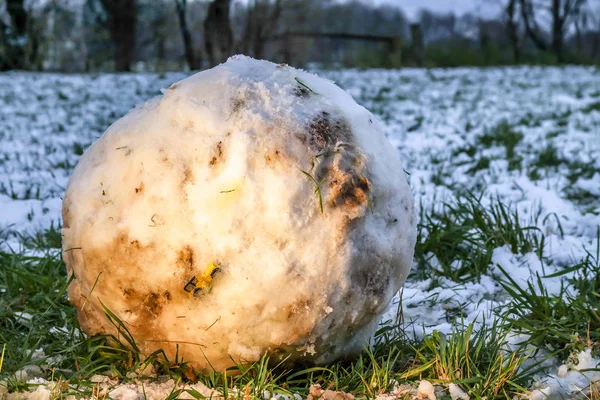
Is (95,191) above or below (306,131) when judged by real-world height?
below

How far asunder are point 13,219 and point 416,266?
2.05m

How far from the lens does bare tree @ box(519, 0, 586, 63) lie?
24516 millimetres

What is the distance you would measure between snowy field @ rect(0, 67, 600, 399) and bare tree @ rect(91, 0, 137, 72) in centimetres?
584

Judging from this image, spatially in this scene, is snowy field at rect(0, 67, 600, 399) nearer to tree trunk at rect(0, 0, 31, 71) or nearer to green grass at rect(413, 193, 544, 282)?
green grass at rect(413, 193, 544, 282)

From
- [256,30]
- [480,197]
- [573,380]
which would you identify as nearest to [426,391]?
[573,380]

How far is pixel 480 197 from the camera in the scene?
119 inches

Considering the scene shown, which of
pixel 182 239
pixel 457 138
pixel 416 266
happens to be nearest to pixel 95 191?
pixel 182 239

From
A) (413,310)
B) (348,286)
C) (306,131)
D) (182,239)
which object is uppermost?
(306,131)

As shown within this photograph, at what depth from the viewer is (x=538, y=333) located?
1.98 m

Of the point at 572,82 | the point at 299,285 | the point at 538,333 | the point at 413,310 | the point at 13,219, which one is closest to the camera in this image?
the point at 299,285

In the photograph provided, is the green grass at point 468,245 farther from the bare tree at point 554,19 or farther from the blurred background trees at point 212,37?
the bare tree at point 554,19

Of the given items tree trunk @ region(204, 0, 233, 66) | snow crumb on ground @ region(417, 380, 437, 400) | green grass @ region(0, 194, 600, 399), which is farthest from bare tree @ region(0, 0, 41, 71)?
snow crumb on ground @ region(417, 380, 437, 400)

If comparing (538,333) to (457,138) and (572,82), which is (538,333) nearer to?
(457,138)

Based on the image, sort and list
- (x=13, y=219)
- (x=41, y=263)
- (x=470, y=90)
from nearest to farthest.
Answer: (x=41, y=263) → (x=13, y=219) → (x=470, y=90)
